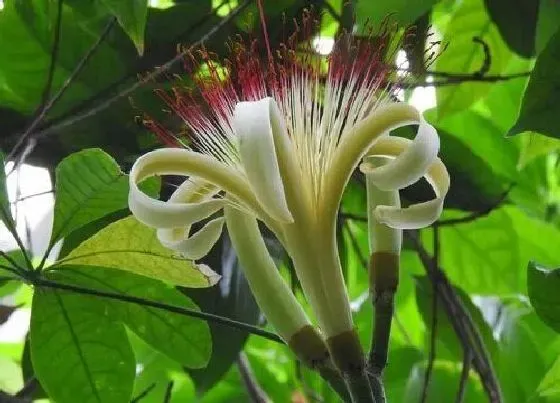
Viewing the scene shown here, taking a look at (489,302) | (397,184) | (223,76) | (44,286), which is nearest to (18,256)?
(44,286)

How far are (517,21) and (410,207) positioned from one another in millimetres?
460

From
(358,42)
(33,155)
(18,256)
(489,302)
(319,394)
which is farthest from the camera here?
(489,302)

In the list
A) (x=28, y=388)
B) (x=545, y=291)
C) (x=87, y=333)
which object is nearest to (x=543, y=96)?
(x=545, y=291)

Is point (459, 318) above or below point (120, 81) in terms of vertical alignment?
below

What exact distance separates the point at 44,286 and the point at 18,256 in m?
0.07

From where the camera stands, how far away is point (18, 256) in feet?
2.00

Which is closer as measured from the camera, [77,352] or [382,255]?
[382,255]

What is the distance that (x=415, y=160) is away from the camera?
0.38 metres

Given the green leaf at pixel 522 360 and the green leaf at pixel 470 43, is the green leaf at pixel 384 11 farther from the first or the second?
the green leaf at pixel 522 360

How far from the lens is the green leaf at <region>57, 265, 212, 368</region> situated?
596mm

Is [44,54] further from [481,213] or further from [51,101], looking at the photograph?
[481,213]

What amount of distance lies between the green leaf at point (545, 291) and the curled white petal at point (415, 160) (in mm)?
162

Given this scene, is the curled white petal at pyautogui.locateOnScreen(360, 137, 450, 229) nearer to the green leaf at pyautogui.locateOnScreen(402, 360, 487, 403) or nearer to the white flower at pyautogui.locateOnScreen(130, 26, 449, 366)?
the white flower at pyautogui.locateOnScreen(130, 26, 449, 366)

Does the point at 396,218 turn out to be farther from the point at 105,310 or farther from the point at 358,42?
the point at 105,310
